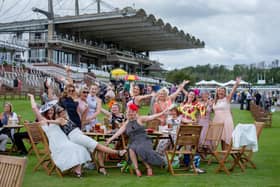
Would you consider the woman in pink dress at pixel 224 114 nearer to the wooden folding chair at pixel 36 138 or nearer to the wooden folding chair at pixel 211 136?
the wooden folding chair at pixel 211 136

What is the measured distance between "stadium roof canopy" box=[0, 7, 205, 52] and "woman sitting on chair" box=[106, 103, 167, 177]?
2064 inches

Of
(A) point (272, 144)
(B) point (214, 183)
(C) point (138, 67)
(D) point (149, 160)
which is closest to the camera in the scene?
(B) point (214, 183)

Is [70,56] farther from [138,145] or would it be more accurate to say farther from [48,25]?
[138,145]

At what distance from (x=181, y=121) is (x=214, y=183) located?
2.11 metres

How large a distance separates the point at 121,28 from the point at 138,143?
61.1 meters

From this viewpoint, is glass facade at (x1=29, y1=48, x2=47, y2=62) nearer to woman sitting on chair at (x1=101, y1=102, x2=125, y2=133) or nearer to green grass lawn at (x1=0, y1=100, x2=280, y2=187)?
woman sitting on chair at (x1=101, y1=102, x2=125, y2=133)

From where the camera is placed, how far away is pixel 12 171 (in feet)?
13.6

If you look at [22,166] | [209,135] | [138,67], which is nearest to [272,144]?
[209,135]

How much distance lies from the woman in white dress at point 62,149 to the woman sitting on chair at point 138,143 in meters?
0.66

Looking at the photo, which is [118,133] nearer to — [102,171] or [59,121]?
[102,171]

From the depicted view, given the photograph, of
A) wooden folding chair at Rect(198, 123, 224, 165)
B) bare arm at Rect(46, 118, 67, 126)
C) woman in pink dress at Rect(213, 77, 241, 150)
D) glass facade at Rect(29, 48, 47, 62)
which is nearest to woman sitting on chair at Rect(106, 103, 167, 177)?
bare arm at Rect(46, 118, 67, 126)

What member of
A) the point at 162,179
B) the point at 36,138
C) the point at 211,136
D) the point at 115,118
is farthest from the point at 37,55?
the point at 162,179

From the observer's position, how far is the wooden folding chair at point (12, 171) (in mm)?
4031

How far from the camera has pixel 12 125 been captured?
970 cm
